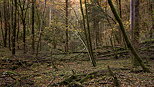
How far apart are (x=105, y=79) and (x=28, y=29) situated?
24.5m

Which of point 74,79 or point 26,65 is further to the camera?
point 26,65

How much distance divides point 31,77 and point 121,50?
10.9 meters

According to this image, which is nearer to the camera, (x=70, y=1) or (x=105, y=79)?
(x=105, y=79)

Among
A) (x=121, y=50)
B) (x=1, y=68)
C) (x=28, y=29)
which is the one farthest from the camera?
(x=28, y=29)

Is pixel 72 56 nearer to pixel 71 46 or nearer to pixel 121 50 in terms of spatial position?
pixel 121 50

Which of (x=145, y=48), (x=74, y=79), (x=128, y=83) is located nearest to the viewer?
(x=128, y=83)

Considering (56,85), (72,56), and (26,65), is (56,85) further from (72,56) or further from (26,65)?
(72,56)

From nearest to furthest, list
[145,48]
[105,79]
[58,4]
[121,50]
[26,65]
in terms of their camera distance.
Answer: [105,79] → [26,65] → [145,48] → [121,50] → [58,4]

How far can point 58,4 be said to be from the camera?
19.1m

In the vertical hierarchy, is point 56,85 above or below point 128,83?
below

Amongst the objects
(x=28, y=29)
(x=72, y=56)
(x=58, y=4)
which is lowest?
(x=72, y=56)

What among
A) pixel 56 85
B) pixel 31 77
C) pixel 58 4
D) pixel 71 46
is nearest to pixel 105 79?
pixel 56 85

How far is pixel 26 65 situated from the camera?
11602 millimetres

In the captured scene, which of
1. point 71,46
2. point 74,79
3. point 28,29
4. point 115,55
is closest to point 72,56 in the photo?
point 115,55
